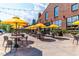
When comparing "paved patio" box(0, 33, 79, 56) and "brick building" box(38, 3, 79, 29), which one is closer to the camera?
"paved patio" box(0, 33, 79, 56)

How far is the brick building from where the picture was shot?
33.7ft

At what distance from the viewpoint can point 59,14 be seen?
11195 mm

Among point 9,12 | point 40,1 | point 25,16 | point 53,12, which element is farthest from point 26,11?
point 53,12

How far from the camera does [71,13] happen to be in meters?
13.1

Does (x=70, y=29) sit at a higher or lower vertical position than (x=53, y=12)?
lower

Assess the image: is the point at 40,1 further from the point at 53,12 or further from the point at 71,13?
the point at 71,13

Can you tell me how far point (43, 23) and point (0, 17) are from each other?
3.93 meters

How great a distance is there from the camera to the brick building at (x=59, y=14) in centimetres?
1026

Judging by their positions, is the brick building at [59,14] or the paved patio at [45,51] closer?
the paved patio at [45,51]

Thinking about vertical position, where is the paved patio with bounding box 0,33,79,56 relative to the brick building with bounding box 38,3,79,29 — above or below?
below

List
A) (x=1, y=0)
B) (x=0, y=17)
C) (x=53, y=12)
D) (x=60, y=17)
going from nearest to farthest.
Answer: (x=1, y=0) < (x=0, y=17) < (x=53, y=12) < (x=60, y=17)

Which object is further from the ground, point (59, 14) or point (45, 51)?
point (59, 14)

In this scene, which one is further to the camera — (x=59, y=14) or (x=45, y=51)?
(x=59, y=14)

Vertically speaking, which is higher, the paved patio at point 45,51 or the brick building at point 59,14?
the brick building at point 59,14
